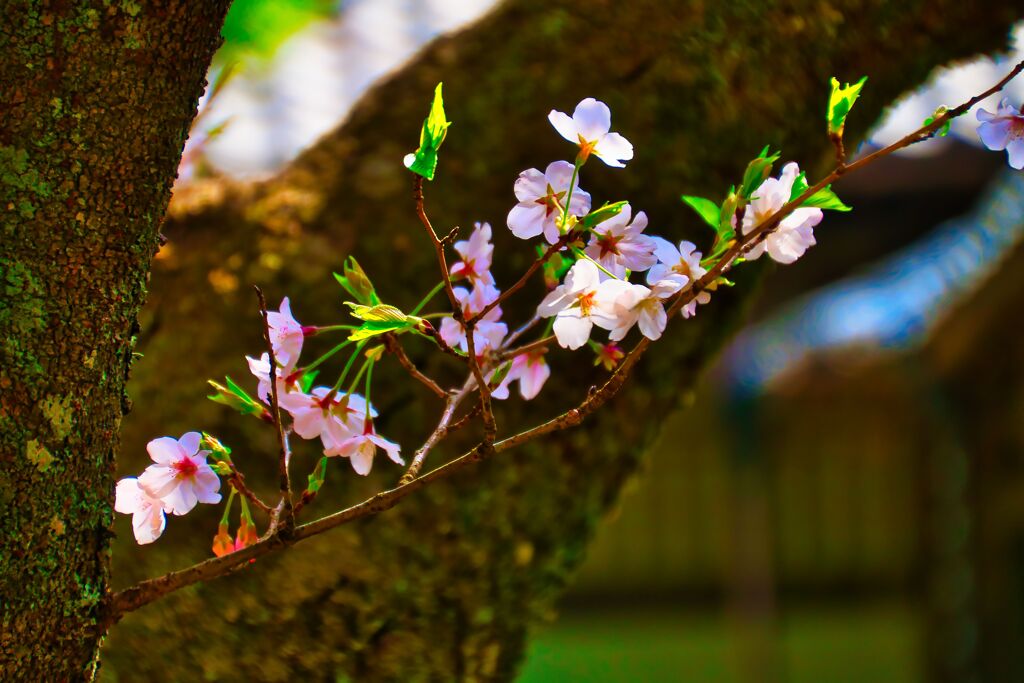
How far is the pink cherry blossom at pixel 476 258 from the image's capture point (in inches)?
24.0

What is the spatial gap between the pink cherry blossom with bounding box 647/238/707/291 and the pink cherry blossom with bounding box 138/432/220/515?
0.85ft

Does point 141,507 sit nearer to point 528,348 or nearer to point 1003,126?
point 528,348

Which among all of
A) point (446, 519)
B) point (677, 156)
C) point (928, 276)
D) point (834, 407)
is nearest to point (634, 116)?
point (677, 156)

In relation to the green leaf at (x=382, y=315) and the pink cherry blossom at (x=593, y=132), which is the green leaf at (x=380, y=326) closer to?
the green leaf at (x=382, y=315)

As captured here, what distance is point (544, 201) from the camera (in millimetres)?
530

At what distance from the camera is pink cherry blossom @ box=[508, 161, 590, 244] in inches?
20.6

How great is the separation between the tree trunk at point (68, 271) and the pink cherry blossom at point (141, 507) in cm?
1

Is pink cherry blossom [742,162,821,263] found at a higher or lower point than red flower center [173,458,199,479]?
higher

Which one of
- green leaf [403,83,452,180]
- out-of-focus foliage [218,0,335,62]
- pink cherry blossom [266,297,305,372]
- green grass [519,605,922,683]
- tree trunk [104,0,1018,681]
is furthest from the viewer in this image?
green grass [519,605,922,683]

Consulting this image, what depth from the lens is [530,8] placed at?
3.35ft

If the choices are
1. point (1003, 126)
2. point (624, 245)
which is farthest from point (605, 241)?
point (1003, 126)

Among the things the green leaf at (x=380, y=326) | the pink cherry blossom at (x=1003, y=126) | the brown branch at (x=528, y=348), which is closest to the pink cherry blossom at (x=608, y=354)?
the brown branch at (x=528, y=348)

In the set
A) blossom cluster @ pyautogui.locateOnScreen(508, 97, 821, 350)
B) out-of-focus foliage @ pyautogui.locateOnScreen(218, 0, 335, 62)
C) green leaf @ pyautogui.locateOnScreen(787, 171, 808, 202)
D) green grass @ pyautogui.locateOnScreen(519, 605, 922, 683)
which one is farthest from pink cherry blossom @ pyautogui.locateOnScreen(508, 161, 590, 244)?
green grass @ pyautogui.locateOnScreen(519, 605, 922, 683)

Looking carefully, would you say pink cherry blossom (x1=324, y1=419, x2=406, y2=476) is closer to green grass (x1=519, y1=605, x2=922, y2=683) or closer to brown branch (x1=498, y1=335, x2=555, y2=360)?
brown branch (x1=498, y1=335, x2=555, y2=360)
